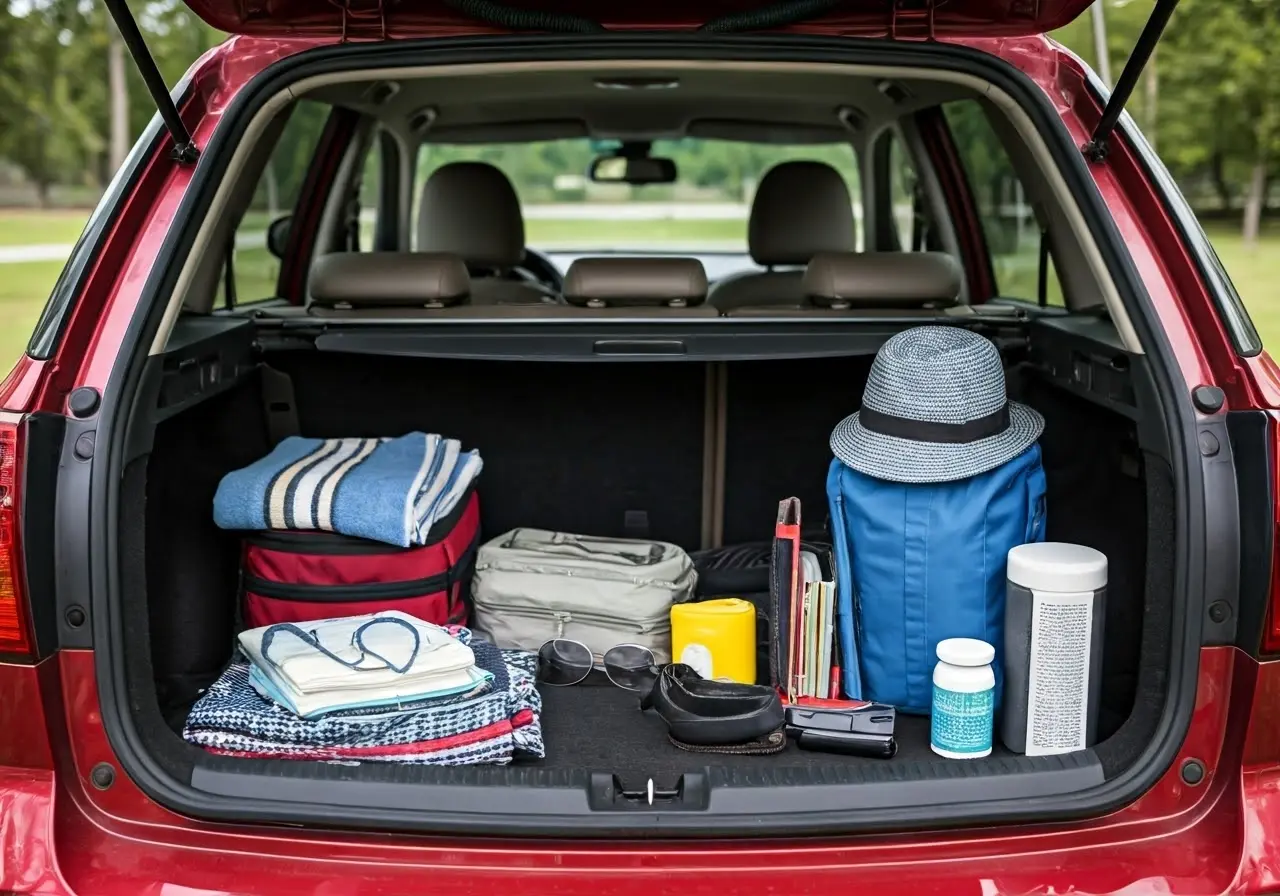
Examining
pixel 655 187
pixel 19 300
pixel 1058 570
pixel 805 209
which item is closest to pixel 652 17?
pixel 1058 570

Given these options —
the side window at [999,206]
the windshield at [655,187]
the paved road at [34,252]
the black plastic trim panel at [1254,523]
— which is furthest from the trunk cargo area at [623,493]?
the paved road at [34,252]

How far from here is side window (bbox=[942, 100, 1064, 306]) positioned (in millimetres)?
2785

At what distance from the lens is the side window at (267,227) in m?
2.66

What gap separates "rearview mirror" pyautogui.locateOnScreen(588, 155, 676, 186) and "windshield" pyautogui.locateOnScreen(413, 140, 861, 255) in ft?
0.22

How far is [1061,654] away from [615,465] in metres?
1.00

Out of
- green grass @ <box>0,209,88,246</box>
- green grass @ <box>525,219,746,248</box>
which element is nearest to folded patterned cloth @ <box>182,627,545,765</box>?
green grass @ <box>525,219,746,248</box>

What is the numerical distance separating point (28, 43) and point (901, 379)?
622 inches

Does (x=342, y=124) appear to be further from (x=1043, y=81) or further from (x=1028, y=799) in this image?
(x=1028, y=799)

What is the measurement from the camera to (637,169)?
3760 millimetres

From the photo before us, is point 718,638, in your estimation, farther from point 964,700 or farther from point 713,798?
point 713,798

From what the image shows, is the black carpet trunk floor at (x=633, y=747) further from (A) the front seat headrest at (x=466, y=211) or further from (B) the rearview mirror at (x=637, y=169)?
(B) the rearview mirror at (x=637, y=169)

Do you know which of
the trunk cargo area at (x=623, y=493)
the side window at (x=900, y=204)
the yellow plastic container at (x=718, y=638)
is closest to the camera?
the trunk cargo area at (x=623, y=493)

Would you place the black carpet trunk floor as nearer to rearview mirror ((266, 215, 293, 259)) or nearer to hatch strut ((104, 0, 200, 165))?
hatch strut ((104, 0, 200, 165))

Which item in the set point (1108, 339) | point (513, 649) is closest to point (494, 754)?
point (513, 649)
